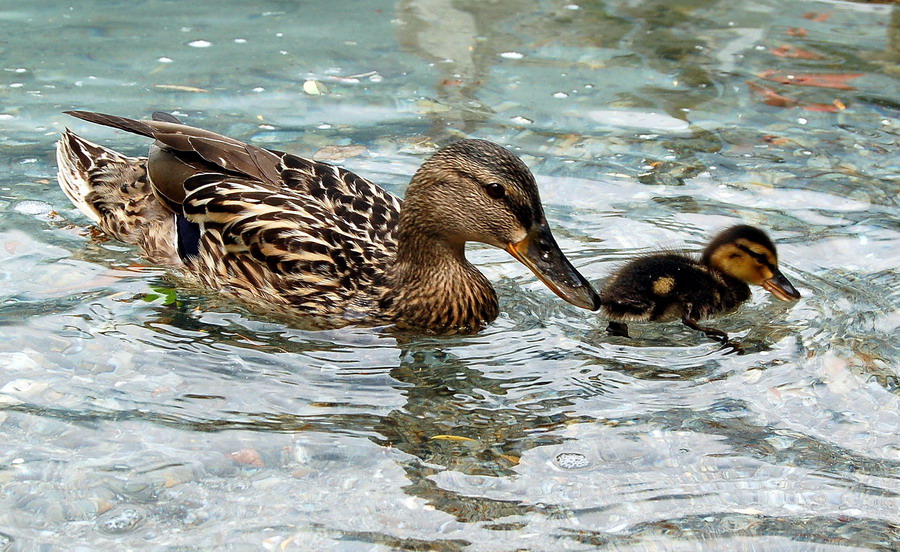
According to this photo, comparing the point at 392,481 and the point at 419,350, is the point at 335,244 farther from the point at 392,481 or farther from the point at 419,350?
the point at 392,481

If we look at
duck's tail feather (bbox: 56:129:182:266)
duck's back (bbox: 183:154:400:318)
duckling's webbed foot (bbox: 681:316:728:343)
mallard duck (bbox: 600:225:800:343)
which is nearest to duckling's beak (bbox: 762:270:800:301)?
mallard duck (bbox: 600:225:800:343)

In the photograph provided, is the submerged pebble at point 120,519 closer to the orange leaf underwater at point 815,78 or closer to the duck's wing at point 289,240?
Result: the duck's wing at point 289,240

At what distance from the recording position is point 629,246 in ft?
19.0

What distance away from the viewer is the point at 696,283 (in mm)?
5102

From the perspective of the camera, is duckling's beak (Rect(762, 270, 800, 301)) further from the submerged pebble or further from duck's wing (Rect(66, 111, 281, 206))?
the submerged pebble

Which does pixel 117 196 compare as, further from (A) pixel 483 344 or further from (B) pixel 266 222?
(A) pixel 483 344

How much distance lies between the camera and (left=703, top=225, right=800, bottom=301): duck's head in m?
5.16

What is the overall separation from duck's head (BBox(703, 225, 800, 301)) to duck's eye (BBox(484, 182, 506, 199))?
1.17m

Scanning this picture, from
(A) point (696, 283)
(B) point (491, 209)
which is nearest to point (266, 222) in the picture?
(B) point (491, 209)

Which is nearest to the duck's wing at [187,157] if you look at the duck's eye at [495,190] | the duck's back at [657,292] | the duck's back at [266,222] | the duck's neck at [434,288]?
the duck's back at [266,222]

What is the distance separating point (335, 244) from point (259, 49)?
352 centimetres

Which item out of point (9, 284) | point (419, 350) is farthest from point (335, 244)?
point (9, 284)

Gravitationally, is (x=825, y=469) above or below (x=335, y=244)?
below

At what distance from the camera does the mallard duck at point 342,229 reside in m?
4.77
